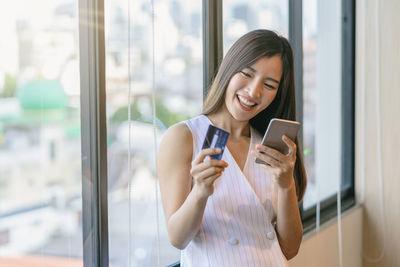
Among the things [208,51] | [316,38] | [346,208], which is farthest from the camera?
[346,208]

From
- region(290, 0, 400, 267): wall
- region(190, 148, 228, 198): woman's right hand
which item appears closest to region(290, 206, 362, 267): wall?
region(290, 0, 400, 267): wall

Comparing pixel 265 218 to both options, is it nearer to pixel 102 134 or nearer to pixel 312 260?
pixel 102 134

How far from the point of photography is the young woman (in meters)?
1.13

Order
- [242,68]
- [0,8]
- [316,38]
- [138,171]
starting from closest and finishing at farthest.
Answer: [0,8] → [242,68] → [138,171] → [316,38]

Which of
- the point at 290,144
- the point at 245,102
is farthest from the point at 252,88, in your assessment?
the point at 290,144

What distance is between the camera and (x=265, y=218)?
1231 mm

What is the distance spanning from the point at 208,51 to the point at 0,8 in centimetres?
81

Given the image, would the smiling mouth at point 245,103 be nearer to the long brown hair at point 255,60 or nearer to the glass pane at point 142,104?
the long brown hair at point 255,60

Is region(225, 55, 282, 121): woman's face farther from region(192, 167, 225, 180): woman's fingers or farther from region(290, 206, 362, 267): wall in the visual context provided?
region(290, 206, 362, 267): wall

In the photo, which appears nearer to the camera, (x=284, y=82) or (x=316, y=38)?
(x=284, y=82)

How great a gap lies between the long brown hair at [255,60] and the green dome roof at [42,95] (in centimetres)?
36

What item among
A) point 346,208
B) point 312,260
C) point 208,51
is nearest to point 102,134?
point 208,51

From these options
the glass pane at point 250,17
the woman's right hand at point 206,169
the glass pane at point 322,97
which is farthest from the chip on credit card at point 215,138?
the glass pane at point 322,97

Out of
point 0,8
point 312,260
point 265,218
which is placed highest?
point 0,8
